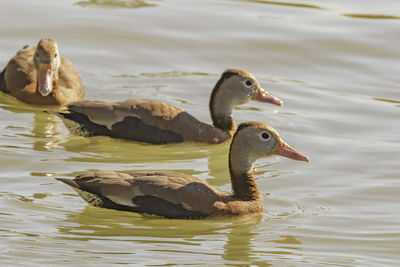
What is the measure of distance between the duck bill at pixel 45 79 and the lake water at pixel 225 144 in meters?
0.26

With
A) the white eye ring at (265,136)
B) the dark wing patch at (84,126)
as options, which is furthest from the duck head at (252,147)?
the dark wing patch at (84,126)

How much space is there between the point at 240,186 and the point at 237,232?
724 millimetres

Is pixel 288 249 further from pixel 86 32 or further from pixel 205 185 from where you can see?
pixel 86 32

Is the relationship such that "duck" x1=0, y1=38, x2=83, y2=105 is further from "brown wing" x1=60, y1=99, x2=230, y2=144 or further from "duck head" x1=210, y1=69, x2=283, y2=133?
"duck head" x1=210, y1=69, x2=283, y2=133

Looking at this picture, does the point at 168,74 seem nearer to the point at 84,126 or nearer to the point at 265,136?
the point at 84,126

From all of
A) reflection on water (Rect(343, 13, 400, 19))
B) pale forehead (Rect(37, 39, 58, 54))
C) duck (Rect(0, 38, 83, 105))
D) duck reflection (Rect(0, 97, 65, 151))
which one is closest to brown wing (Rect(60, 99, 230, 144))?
duck reflection (Rect(0, 97, 65, 151))

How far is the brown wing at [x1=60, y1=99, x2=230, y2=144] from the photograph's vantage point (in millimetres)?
13086

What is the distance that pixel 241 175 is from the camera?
1108 centimetres

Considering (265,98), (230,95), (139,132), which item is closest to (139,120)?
(139,132)

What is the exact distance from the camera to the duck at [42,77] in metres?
14.7

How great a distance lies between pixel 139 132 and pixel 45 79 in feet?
6.81

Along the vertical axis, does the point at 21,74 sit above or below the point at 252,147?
above

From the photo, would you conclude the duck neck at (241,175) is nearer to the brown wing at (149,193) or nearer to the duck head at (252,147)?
the duck head at (252,147)

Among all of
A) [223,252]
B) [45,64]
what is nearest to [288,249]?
[223,252]
